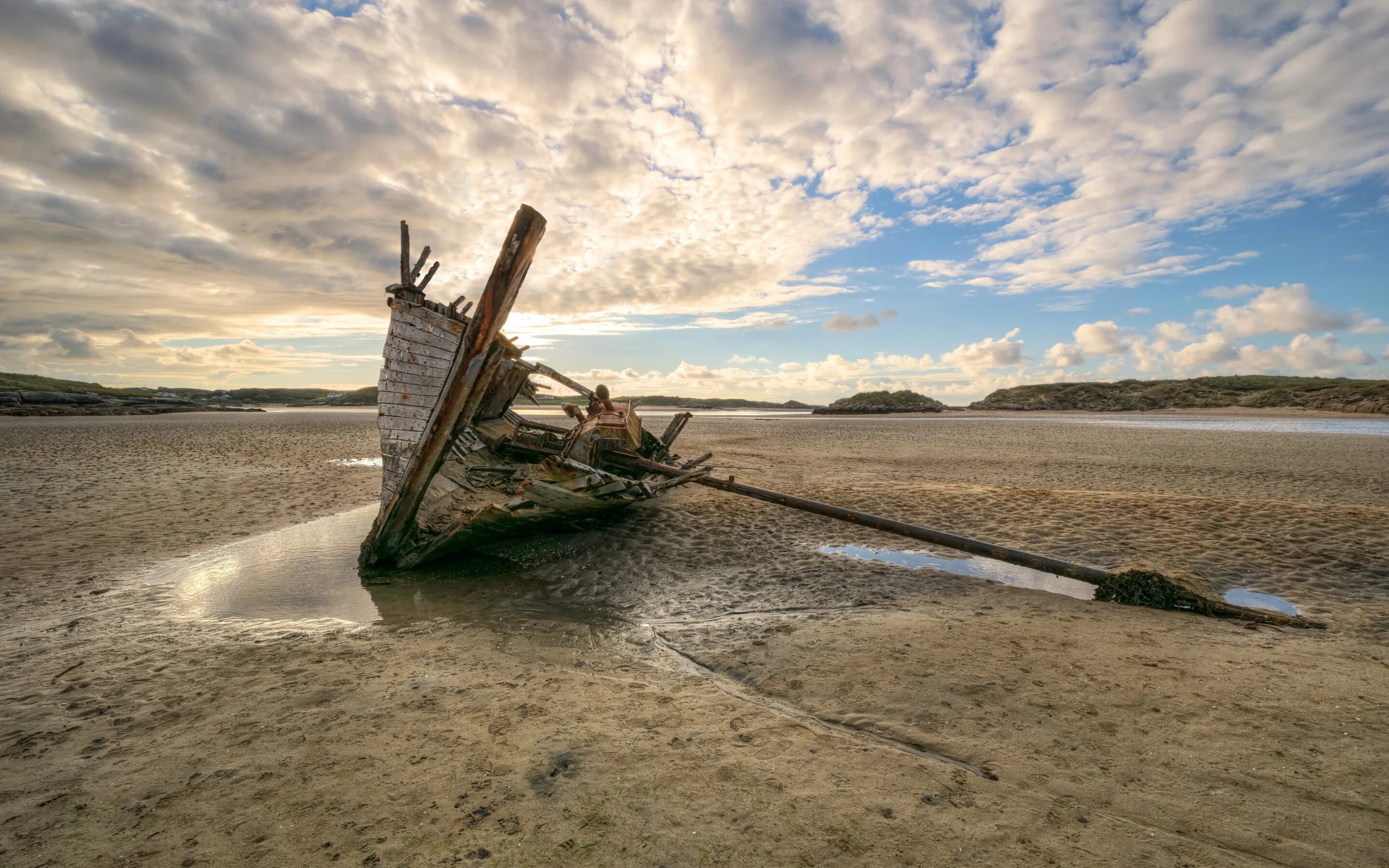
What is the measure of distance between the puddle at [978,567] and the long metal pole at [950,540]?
225mm

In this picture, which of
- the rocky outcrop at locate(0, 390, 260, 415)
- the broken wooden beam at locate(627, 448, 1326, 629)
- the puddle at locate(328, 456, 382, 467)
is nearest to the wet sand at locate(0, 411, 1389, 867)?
the broken wooden beam at locate(627, 448, 1326, 629)

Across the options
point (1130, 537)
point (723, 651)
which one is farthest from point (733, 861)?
point (1130, 537)

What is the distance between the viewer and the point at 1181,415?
4719 cm

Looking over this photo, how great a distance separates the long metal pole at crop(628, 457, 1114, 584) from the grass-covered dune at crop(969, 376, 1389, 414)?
5528cm

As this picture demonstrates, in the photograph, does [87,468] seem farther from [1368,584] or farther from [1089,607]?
[1368,584]

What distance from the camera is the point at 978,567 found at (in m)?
8.35

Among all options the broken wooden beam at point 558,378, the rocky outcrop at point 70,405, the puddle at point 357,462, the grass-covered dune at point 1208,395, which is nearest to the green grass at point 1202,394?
the grass-covered dune at point 1208,395

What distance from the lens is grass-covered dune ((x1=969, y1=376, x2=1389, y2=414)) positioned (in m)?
46.4

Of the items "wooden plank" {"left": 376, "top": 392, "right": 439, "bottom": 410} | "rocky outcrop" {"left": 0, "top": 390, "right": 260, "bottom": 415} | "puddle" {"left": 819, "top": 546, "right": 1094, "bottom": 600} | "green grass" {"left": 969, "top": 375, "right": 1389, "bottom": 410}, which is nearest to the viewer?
"puddle" {"left": 819, "top": 546, "right": 1094, "bottom": 600}

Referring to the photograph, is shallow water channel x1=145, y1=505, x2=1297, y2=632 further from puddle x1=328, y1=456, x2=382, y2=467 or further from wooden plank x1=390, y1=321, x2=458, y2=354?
puddle x1=328, y1=456, x2=382, y2=467

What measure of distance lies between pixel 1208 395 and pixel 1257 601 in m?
70.4

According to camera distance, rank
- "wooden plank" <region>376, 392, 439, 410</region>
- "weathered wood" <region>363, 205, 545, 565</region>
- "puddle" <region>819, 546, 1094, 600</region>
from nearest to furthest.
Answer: "puddle" <region>819, 546, 1094, 600</region>, "weathered wood" <region>363, 205, 545, 565</region>, "wooden plank" <region>376, 392, 439, 410</region>

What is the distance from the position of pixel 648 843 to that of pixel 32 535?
12698mm

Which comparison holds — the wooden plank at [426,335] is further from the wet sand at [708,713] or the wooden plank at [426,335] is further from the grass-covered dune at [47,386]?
the grass-covered dune at [47,386]
